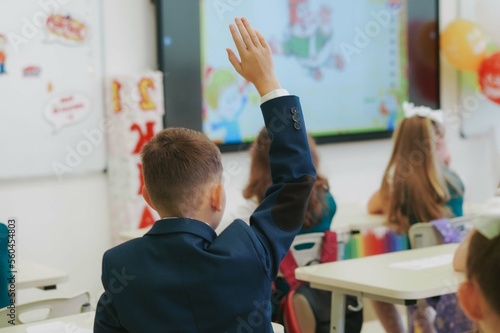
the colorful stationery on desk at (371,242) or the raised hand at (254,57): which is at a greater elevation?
the raised hand at (254,57)

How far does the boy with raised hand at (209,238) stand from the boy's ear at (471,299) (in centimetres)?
67

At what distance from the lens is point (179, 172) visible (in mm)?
1850

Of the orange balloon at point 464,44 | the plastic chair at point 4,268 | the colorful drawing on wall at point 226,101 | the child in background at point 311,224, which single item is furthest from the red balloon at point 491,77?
the plastic chair at point 4,268

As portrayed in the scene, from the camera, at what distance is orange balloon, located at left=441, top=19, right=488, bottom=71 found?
6102 millimetres

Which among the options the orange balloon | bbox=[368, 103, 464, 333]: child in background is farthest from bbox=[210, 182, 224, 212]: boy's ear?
the orange balloon

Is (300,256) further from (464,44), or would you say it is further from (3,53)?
(464,44)

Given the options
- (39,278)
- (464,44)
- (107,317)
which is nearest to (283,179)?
(107,317)

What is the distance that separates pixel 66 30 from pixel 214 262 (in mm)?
3019

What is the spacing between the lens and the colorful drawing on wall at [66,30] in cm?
447

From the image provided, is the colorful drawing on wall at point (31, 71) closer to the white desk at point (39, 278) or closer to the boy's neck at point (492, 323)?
the white desk at point (39, 278)

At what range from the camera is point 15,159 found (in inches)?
172

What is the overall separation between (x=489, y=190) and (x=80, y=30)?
12.4 ft

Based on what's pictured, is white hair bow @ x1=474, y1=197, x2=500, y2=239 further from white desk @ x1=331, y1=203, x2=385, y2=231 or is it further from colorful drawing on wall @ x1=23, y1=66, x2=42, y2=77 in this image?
colorful drawing on wall @ x1=23, y1=66, x2=42, y2=77

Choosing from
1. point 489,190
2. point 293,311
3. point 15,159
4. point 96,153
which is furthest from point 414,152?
point 489,190
